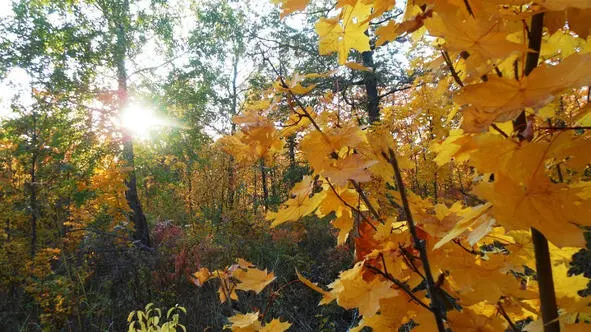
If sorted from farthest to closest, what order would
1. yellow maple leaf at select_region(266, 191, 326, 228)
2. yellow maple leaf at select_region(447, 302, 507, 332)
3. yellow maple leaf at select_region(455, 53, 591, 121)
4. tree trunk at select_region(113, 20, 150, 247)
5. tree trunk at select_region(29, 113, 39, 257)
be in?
tree trunk at select_region(113, 20, 150, 247)
tree trunk at select_region(29, 113, 39, 257)
yellow maple leaf at select_region(266, 191, 326, 228)
yellow maple leaf at select_region(447, 302, 507, 332)
yellow maple leaf at select_region(455, 53, 591, 121)

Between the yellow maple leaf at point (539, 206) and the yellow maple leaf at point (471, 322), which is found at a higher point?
the yellow maple leaf at point (539, 206)

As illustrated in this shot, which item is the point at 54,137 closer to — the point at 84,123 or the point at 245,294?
the point at 84,123

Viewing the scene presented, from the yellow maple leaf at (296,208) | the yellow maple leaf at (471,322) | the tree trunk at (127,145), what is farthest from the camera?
the tree trunk at (127,145)

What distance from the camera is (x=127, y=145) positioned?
6449 millimetres

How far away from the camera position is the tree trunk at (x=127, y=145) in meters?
6.21

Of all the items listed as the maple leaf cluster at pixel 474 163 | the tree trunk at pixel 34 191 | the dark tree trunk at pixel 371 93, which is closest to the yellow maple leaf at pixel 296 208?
the maple leaf cluster at pixel 474 163

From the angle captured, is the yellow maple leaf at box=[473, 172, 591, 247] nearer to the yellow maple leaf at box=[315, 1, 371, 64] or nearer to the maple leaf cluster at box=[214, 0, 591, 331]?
the maple leaf cluster at box=[214, 0, 591, 331]

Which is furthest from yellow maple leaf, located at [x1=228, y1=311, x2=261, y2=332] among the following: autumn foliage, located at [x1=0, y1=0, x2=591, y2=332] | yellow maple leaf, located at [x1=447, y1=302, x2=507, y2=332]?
yellow maple leaf, located at [x1=447, y1=302, x2=507, y2=332]

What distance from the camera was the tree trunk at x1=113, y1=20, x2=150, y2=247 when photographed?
245 inches

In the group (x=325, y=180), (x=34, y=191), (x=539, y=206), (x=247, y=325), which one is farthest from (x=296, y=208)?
(x=34, y=191)

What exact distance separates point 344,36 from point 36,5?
7406 mm

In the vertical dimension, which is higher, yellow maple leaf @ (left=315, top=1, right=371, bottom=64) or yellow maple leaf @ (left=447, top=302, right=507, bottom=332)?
yellow maple leaf @ (left=315, top=1, right=371, bottom=64)

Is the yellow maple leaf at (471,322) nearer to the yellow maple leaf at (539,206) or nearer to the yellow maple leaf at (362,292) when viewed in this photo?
the yellow maple leaf at (362,292)

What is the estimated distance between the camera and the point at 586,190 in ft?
1.25
